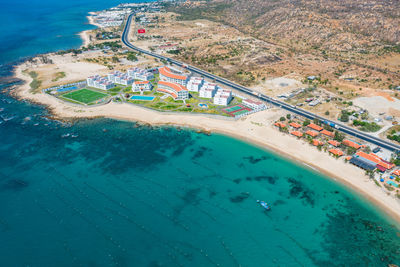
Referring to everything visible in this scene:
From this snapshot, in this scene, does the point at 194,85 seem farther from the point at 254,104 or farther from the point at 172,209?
the point at 172,209

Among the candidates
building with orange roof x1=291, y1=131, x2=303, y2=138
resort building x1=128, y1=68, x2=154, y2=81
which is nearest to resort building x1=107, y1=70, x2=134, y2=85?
resort building x1=128, y1=68, x2=154, y2=81

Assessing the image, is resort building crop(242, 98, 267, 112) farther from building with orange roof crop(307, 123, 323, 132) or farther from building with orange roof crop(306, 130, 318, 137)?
building with orange roof crop(306, 130, 318, 137)

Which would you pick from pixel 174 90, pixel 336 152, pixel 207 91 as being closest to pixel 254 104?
pixel 207 91

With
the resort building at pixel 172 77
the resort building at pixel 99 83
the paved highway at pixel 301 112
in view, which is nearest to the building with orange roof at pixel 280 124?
the paved highway at pixel 301 112

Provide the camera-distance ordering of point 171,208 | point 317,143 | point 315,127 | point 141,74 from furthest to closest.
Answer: point 141,74 → point 315,127 → point 317,143 → point 171,208

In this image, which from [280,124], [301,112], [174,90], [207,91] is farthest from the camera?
[174,90]
